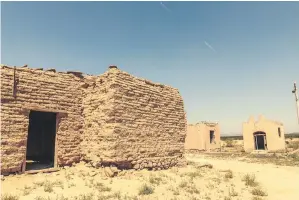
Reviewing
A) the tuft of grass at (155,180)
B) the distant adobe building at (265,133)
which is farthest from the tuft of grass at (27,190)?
the distant adobe building at (265,133)

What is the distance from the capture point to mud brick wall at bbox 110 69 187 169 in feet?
32.6

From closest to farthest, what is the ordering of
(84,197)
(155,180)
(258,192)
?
Result: (84,197) < (258,192) < (155,180)

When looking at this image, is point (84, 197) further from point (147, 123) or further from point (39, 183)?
point (147, 123)

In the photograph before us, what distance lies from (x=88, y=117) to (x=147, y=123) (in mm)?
2376

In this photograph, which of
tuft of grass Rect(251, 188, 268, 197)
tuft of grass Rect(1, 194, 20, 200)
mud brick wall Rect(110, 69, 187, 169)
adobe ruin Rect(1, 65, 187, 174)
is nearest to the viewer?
tuft of grass Rect(1, 194, 20, 200)

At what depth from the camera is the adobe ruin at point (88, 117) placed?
8.64 meters

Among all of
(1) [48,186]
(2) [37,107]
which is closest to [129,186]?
(1) [48,186]

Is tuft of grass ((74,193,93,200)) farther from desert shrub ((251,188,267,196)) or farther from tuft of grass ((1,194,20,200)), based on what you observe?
desert shrub ((251,188,267,196))

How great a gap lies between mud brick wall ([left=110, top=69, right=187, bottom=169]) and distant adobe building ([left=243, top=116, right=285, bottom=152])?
14.9 metres

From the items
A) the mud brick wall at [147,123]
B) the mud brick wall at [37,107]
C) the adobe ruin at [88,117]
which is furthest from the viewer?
the mud brick wall at [147,123]

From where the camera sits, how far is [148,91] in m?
11.5

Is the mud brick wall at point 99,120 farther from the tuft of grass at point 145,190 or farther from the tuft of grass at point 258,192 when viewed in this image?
the tuft of grass at point 258,192

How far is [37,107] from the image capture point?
9234mm

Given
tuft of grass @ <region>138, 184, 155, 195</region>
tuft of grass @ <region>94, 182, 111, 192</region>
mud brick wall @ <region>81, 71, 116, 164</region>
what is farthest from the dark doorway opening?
tuft of grass @ <region>138, 184, 155, 195</region>
